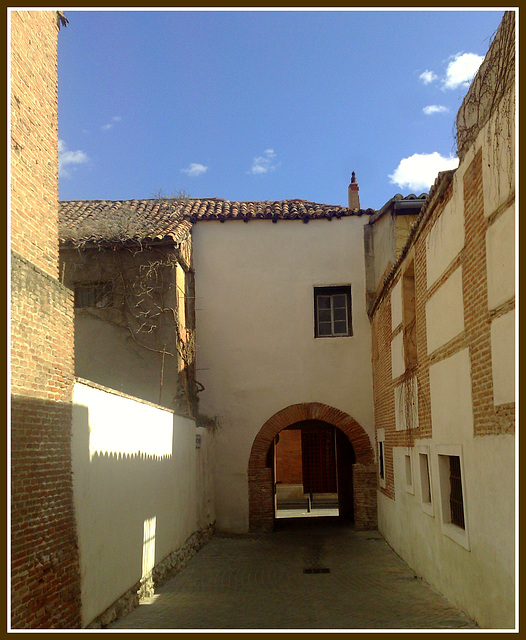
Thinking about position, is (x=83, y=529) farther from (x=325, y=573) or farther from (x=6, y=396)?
(x=325, y=573)

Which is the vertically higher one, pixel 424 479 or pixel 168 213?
pixel 168 213

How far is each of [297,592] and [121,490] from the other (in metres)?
3.07

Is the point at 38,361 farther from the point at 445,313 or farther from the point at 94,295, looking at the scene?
the point at 94,295

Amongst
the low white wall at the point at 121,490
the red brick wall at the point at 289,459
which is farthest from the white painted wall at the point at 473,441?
the red brick wall at the point at 289,459

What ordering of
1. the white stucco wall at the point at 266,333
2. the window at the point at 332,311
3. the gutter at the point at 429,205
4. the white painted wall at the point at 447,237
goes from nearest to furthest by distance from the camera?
the white painted wall at the point at 447,237
the gutter at the point at 429,205
the white stucco wall at the point at 266,333
the window at the point at 332,311

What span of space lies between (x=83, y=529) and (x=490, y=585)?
12.3 feet

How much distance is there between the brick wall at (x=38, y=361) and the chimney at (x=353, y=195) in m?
12.3

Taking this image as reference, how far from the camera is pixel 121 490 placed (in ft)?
25.3

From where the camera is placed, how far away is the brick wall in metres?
5.34

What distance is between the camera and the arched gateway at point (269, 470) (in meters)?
14.7

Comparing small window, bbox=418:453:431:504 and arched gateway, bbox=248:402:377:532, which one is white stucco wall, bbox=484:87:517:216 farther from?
arched gateway, bbox=248:402:377:532

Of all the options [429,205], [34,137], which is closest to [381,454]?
[429,205]

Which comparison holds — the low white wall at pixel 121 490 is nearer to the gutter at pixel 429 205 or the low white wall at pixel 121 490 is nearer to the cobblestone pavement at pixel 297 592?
the cobblestone pavement at pixel 297 592

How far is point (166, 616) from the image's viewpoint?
24.7 feet
